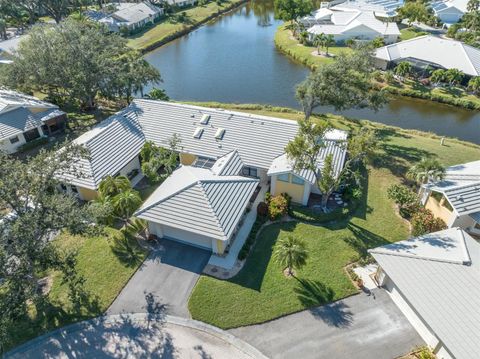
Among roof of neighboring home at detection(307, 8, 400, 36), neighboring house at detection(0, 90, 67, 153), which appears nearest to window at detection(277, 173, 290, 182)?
neighboring house at detection(0, 90, 67, 153)

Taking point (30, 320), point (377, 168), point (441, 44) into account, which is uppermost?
point (441, 44)

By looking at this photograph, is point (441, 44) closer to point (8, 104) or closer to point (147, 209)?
point (147, 209)

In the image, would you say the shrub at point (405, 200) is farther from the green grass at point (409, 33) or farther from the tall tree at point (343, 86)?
the green grass at point (409, 33)

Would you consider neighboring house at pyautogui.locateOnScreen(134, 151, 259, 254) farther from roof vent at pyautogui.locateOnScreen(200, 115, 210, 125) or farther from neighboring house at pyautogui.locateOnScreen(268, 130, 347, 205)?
roof vent at pyautogui.locateOnScreen(200, 115, 210, 125)

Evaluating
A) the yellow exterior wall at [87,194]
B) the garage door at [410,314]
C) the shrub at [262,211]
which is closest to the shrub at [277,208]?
the shrub at [262,211]

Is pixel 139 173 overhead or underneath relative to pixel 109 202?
underneath

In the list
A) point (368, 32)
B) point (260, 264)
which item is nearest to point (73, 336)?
point (260, 264)
